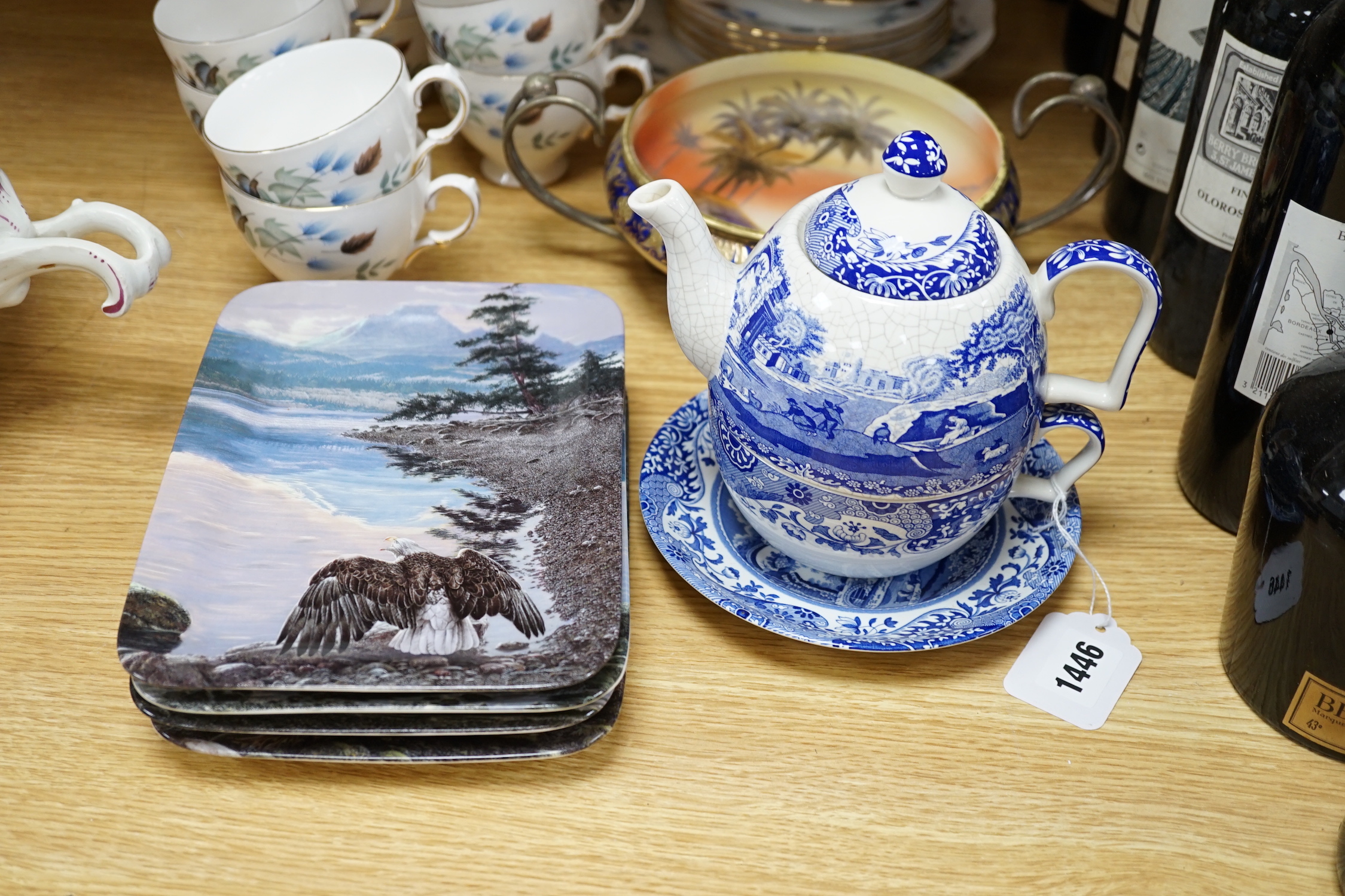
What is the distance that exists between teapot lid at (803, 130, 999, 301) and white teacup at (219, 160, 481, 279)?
0.35 meters

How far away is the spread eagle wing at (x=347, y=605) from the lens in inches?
21.2

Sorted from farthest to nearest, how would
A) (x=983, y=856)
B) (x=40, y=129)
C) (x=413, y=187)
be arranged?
1. (x=40, y=129)
2. (x=413, y=187)
3. (x=983, y=856)

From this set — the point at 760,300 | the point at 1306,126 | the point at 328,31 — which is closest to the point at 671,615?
the point at 760,300

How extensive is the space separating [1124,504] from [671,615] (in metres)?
0.29

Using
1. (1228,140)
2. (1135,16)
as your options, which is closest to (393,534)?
(1228,140)

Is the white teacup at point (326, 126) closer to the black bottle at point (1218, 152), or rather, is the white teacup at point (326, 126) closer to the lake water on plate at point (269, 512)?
the lake water on plate at point (269, 512)

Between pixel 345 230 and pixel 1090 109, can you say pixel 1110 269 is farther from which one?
pixel 345 230

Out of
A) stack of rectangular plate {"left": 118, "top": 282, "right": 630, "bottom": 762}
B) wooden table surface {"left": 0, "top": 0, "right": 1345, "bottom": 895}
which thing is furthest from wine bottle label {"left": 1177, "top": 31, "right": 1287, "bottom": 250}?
stack of rectangular plate {"left": 118, "top": 282, "right": 630, "bottom": 762}

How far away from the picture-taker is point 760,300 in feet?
1.75

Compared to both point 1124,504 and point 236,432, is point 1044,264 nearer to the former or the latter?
point 1124,504

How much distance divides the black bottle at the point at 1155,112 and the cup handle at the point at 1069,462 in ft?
0.87

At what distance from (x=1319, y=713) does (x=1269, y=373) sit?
17cm

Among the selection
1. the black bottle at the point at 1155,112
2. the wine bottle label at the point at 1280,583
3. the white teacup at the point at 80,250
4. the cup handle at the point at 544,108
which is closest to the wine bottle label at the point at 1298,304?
the wine bottle label at the point at 1280,583

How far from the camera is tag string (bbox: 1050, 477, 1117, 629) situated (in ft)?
2.00
